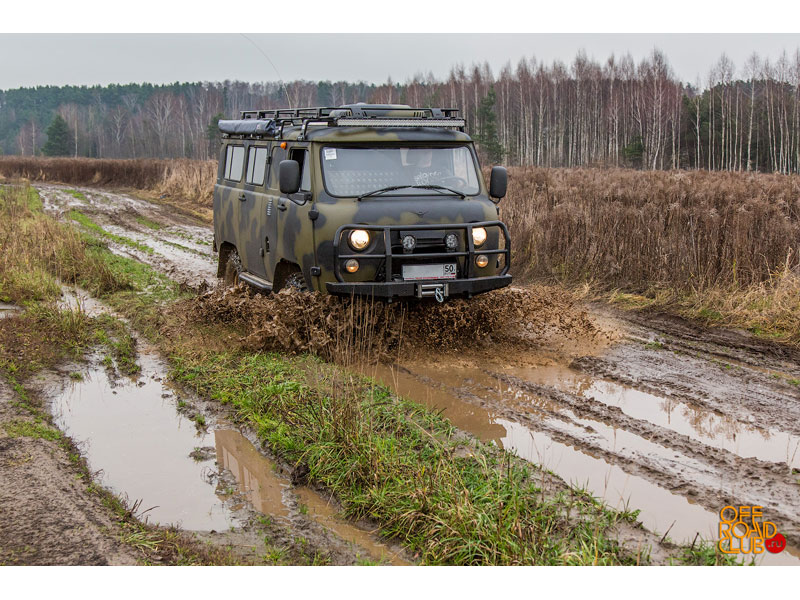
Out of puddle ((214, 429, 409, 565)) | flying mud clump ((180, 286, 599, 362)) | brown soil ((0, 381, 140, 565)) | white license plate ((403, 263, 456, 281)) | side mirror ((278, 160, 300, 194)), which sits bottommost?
puddle ((214, 429, 409, 565))

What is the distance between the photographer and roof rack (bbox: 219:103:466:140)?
27.9 ft

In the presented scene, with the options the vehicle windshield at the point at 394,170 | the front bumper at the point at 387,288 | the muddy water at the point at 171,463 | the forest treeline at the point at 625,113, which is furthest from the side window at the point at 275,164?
the forest treeline at the point at 625,113

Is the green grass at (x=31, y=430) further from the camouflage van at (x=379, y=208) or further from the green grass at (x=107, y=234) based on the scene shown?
the green grass at (x=107, y=234)

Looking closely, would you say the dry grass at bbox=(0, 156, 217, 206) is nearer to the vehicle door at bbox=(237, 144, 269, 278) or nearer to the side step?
the vehicle door at bbox=(237, 144, 269, 278)

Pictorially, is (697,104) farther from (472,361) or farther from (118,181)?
(472,361)

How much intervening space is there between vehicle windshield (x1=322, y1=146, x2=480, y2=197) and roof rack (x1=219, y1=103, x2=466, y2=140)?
0.28 metres

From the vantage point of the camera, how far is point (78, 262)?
514 inches

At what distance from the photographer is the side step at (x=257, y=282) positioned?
941cm

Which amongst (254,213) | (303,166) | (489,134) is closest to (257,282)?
(254,213)

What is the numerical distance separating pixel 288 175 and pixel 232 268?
3.48m

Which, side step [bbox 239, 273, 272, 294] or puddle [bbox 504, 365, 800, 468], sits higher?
side step [bbox 239, 273, 272, 294]

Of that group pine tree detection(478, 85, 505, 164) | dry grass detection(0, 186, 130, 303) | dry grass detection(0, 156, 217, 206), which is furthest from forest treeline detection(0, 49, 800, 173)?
dry grass detection(0, 186, 130, 303)

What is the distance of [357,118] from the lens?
8.50 m

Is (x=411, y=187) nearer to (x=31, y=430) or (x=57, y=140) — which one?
(x=31, y=430)
